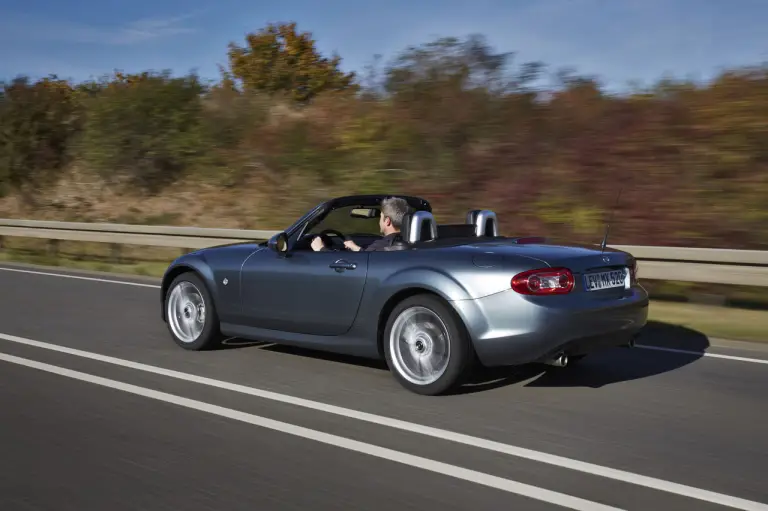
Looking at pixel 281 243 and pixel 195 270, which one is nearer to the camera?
pixel 281 243

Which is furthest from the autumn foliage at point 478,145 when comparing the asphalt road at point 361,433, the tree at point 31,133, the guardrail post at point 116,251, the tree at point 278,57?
the tree at point 278,57

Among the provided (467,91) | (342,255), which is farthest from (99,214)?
(342,255)

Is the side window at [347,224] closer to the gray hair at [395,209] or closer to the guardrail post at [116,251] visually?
the gray hair at [395,209]

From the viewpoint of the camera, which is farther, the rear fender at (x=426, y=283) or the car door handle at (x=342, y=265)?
the car door handle at (x=342, y=265)

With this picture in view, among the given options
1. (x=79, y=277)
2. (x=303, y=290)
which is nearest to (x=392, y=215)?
(x=303, y=290)

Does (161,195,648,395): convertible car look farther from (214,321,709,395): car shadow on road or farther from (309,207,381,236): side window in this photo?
(214,321,709,395): car shadow on road

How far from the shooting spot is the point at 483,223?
7156 millimetres

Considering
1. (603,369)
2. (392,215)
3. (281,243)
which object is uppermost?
(392,215)

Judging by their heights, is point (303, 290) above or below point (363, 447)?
above

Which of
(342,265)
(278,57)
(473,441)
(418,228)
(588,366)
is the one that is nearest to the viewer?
(473,441)

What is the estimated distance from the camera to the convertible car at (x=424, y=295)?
579 cm

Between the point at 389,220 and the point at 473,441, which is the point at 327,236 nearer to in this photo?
the point at 389,220

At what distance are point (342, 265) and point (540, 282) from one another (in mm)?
1614

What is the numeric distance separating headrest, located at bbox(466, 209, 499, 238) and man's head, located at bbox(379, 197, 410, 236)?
1.86 feet
